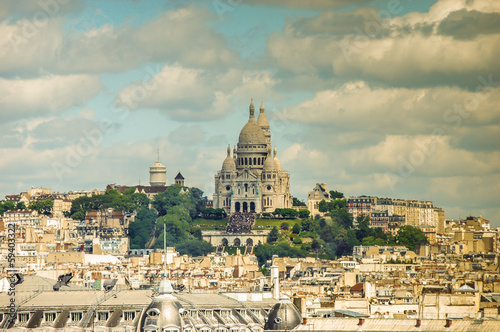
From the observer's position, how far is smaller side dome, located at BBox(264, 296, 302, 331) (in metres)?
69.4

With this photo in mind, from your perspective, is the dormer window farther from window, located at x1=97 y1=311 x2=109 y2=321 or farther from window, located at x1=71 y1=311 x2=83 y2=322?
window, located at x1=97 y1=311 x2=109 y2=321

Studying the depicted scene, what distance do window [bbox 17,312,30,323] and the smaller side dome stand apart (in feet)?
39.8

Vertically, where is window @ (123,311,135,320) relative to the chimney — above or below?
below

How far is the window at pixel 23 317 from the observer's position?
76.4 m

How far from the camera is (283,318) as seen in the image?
69.7 meters

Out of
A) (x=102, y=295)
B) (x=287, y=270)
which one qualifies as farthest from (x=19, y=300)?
(x=287, y=270)

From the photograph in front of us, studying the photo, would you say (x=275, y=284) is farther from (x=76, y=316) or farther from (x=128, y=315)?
(x=76, y=316)

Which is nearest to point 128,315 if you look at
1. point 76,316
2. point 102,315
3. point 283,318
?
point 102,315

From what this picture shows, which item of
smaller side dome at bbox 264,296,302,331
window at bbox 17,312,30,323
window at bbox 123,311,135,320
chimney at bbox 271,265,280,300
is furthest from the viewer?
chimney at bbox 271,265,280,300

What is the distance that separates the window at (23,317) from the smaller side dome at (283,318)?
39.8ft

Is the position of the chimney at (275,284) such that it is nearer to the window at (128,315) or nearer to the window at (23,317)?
the window at (128,315)

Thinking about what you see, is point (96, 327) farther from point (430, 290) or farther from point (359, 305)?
point (430, 290)

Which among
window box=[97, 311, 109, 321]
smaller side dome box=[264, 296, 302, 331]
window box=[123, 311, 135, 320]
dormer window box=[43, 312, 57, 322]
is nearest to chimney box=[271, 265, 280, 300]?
window box=[123, 311, 135, 320]

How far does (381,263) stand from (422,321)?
9245 cm
